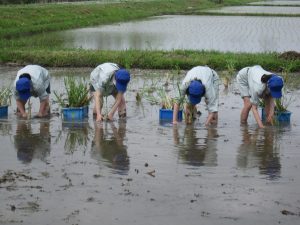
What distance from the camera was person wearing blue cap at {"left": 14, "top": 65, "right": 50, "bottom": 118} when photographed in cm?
724

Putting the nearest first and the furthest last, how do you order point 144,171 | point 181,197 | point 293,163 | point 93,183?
1. point 181,197
2. point 93,183
3. point 144,171
4. point 293,163

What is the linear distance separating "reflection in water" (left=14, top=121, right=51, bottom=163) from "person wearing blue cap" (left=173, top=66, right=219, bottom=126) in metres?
1.70

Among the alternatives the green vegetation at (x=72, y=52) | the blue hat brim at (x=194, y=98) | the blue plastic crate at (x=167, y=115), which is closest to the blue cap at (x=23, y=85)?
the blue plastic crate at (x=167, y=115)

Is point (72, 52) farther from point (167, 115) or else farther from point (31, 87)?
point (167, 115)

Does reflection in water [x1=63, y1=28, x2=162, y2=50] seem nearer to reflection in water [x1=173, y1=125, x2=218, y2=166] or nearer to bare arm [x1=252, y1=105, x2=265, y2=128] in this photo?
bare arm [x1=252, y1=105, x2=265, y2=128]

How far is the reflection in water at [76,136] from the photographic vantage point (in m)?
6.27

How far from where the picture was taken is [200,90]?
673cm

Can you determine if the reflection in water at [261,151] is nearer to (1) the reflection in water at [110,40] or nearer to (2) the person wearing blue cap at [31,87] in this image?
(2) the person wearing blue cap at [31,87]

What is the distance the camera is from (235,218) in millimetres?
4188

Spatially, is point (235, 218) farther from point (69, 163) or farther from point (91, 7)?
point (91, 7)

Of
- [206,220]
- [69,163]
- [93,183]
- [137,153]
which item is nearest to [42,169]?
[69,163]

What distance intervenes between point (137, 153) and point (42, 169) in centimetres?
112

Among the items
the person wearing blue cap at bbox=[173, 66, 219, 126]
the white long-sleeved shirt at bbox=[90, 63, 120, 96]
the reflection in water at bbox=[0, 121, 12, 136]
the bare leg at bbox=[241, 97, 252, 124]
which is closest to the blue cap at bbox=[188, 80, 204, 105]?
the person wearing blue cap at bbox=[173, 66, 219, 126]

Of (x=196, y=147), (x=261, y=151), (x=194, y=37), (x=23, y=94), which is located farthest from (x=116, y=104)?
(x=194, y=37)
